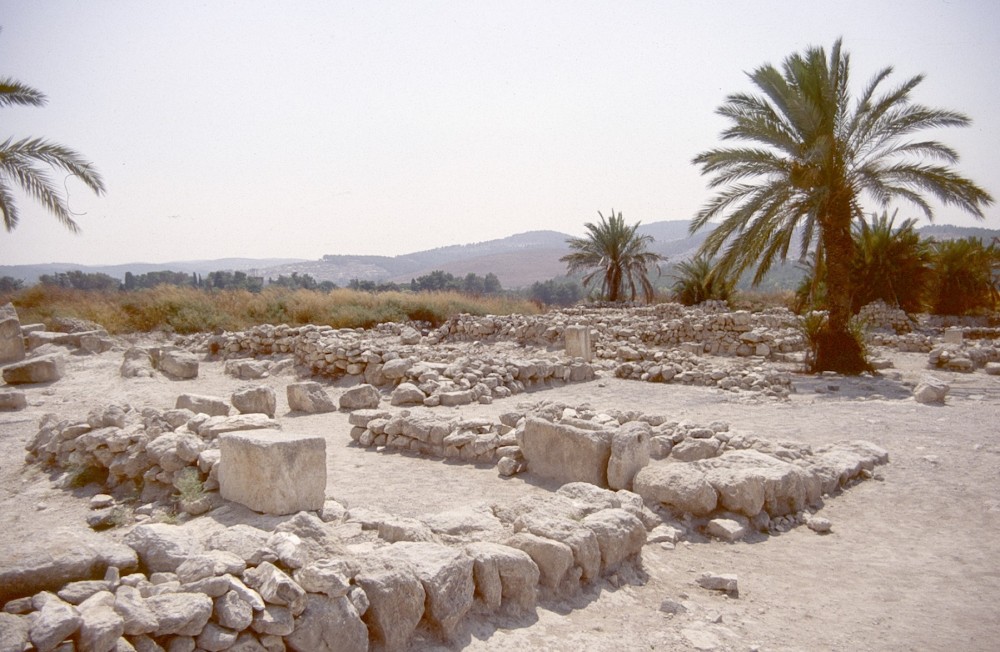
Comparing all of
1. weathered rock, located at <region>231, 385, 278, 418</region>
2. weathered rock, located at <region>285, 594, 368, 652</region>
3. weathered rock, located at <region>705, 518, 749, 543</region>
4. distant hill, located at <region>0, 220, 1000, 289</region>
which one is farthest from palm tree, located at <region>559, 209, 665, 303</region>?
distant hill, located at <region>0, 220, 1000, 289</region>

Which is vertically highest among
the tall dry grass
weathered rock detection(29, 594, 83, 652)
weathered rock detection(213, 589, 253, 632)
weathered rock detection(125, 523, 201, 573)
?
the tall dry grass

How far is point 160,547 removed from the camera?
125 inches

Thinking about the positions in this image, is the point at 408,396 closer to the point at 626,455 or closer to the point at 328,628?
the point at 626,455

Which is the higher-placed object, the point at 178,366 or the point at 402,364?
the point at 402,364

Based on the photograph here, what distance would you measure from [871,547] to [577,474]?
238 cm

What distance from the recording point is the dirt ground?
3488 mm

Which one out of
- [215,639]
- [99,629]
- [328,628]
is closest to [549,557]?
[328,628]

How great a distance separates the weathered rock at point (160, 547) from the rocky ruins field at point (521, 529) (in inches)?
0.4

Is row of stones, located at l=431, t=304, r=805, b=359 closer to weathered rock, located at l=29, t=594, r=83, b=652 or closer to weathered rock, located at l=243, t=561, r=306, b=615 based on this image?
weathered rock, located at l=243, t=561, r=306, b=615

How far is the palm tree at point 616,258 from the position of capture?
2728 centimetres

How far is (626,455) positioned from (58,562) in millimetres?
4221

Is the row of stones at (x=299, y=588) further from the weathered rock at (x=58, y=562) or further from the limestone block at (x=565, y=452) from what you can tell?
the limestone block at (x=565, y=452)

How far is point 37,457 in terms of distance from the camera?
657 centimetres

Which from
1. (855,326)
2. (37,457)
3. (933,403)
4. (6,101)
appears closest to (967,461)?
(933,403)
